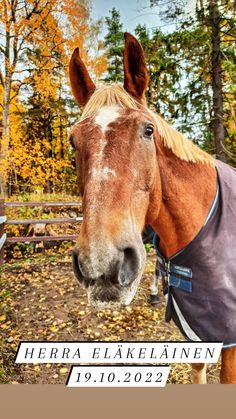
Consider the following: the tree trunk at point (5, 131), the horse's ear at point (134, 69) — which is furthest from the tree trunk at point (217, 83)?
the tree trunk at point (5, 131)

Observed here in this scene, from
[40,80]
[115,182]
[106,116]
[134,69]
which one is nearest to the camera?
[115,182]

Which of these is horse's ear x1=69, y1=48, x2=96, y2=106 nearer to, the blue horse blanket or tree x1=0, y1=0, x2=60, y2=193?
the blue horse blanket

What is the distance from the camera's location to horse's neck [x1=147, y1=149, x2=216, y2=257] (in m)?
1.35

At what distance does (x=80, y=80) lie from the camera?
1408 millimetres

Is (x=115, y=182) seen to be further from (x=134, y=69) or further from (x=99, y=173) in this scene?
(x=134, y=69)

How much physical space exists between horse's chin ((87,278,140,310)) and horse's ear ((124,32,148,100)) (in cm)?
82

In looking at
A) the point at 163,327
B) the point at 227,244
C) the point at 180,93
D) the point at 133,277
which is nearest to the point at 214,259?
the point at 227,244

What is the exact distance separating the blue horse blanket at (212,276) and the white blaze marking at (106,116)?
2.22 ft

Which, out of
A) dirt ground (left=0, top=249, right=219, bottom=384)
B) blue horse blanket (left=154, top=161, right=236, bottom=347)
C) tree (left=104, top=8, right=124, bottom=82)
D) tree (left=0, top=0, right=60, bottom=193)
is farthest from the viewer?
tree (left=0, top=0, right=60, bottom=193)

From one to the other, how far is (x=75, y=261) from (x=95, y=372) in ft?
2.90

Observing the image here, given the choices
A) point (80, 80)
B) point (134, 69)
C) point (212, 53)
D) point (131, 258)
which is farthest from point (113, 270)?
point (212, 53)

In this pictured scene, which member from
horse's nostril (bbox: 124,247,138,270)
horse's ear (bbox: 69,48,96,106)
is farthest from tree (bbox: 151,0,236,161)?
horse's nostril (bbox: 124,247,138,270)

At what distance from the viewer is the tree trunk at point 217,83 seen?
2.39 metres

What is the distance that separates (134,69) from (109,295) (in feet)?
3.08
